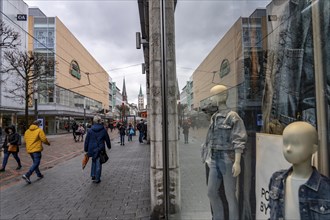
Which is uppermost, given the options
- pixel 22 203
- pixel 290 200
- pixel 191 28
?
pixel 191 28

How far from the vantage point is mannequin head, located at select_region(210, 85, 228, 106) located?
7.84 ft

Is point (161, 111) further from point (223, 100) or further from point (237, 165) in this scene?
point (237, 165)

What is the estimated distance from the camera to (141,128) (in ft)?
68.9

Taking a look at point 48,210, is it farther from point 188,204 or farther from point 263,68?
point 263,68

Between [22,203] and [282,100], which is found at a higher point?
[282,100]

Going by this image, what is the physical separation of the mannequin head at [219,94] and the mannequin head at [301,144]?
111cm

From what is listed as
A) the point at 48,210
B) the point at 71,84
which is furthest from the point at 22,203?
the point at 71,84

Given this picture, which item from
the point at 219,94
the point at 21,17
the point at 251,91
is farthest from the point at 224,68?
the point at 21,17

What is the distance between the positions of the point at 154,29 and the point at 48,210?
Result: 354 cm

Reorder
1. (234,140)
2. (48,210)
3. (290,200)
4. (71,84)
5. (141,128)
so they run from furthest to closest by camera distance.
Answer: (71,84) < (141,128) < (48,210) < (234,140) < (290,200)

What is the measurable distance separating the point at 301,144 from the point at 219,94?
1.21 metres

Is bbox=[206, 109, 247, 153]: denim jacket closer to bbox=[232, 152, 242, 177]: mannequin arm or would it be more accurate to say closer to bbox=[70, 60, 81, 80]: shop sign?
bbox=[232, 152, 242, 177]: mannequin arm

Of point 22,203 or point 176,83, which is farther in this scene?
point 22,203

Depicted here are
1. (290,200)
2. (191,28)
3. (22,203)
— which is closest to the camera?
(290,200)
